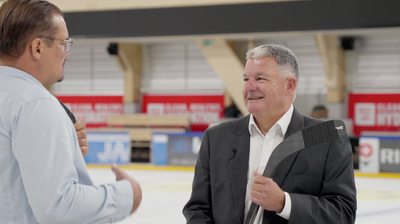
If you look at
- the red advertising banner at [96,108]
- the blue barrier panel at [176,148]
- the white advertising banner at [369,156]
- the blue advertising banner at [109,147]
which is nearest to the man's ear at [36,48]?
the white advertising banner at [369,156]

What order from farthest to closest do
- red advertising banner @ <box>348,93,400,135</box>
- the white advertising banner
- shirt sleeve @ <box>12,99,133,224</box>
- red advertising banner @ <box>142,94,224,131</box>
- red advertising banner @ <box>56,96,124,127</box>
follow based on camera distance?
1. red advertising banner @ <box>56,96,124,127</box>
2. red advertising banner @ <box>142,94,224,131</box>
3. red advertising banner @ <box>348,93,400,135</box>
4. the white advertising banner
5. shirt sleeve @ <box>12,99,133,224</box>

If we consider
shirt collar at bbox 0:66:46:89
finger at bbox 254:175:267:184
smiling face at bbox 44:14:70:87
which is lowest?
finger at bbox 254:175:267:184

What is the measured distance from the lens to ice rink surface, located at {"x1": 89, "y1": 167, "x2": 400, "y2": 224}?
7020mm

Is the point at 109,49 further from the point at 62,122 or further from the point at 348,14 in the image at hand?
the point at 62,122

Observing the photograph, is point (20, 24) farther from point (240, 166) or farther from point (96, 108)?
point (96, 108)

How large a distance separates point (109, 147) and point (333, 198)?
13.3 meters

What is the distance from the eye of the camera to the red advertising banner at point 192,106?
17.9 meters

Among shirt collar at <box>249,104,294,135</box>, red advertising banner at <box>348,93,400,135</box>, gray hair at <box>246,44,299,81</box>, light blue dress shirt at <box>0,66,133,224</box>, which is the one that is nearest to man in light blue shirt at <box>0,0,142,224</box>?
light blue dress shirt at <box>0,66,133,224</box>

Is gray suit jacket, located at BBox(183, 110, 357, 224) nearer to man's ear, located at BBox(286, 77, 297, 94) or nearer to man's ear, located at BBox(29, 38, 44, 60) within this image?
man's ear, located at BBox(286, 77, 297, 94)

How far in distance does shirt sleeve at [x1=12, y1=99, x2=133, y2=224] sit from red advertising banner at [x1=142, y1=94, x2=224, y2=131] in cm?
1608

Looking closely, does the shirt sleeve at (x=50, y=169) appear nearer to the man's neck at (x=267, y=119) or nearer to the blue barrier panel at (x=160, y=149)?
the man's neck at (x=267, y=119)

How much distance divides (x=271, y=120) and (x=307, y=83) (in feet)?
50.3

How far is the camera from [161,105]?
18828mm

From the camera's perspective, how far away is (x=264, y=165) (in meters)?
2.21
